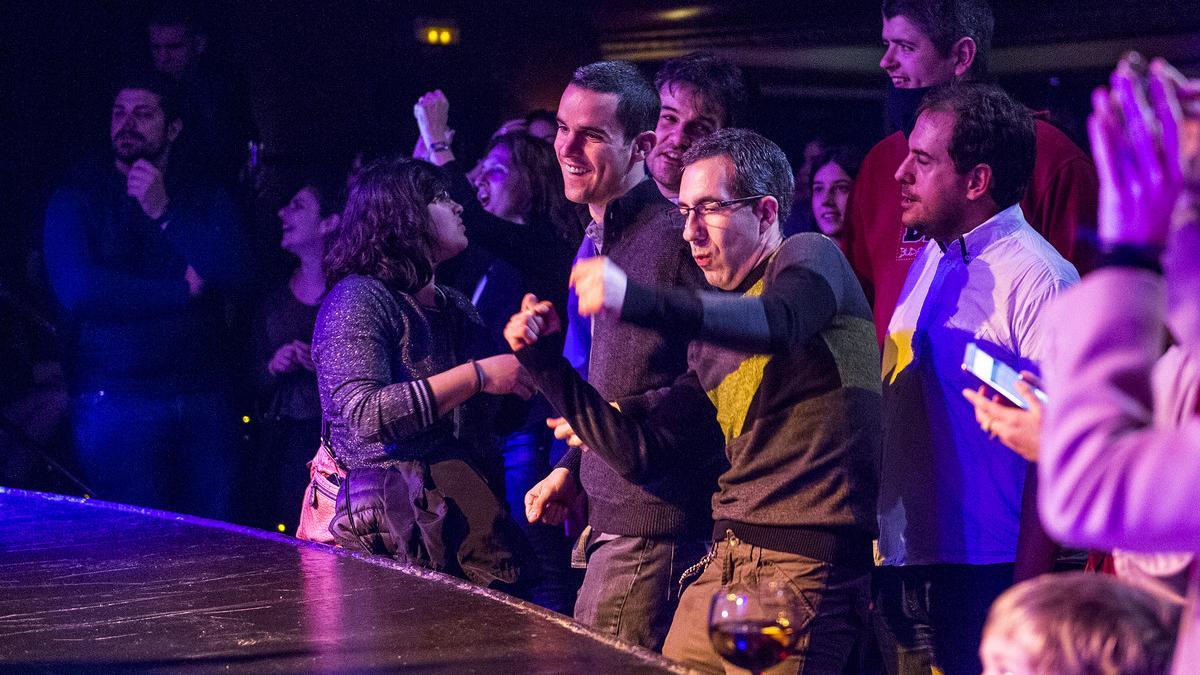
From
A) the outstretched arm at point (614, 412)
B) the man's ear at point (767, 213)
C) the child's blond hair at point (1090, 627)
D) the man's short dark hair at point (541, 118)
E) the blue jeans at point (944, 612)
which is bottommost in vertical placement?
the blue jeans at point (944, 612)

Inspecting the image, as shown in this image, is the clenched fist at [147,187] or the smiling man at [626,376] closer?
the smiling man at [626,376]

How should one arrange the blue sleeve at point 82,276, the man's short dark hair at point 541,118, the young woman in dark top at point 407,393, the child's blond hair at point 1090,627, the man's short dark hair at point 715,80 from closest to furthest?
the child's blond hair at point 1090,627, the young woman in dark top at point 407,393, the man's short dark hair at point 715,80, the blue sleeve at point 82,276, the man's short dark hair at point 541,118

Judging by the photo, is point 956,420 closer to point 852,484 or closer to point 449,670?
point 852,484

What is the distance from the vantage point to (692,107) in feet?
11.6

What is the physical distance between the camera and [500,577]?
3.05m

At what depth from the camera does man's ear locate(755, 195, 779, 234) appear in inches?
98.3

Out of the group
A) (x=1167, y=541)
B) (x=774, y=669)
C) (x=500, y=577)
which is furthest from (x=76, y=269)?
(x=1167, y=541)

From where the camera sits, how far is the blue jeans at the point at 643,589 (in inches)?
107

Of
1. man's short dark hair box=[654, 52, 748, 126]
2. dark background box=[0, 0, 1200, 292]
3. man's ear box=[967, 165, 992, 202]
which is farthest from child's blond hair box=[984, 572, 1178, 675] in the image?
dark background box=[0, 0, 1200, 292]

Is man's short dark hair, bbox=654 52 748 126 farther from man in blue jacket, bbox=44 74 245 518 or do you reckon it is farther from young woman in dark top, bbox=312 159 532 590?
man in blue jacket, bbox=44 74 245 518

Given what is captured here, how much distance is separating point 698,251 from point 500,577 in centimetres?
95

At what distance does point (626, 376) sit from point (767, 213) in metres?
0.48

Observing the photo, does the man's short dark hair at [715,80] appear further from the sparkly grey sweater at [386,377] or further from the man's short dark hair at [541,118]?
the man's short dark hair at [541,118]

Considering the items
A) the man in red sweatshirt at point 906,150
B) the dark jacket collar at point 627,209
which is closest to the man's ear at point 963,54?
the man in red sweatshirt at point 906,150
